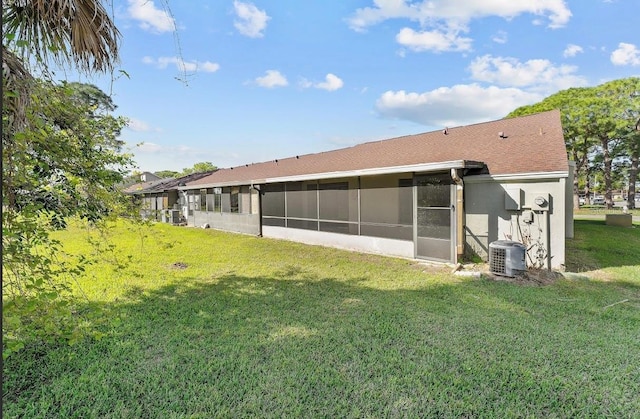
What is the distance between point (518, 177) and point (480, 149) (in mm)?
2250

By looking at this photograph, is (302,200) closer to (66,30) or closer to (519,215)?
(519,215)

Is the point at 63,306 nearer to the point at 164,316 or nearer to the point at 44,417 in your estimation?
the point at 44,417

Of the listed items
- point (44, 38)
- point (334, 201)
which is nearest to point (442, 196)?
point (334, 201)

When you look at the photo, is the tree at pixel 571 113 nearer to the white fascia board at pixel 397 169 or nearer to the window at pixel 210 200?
the white fascia board at pixel 397 169

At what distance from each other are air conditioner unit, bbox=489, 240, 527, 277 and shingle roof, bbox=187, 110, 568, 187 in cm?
198

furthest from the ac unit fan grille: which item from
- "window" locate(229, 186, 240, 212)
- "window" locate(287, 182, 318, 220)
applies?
"window" locate(229, 186, 240, 212)

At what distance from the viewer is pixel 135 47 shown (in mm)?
3229

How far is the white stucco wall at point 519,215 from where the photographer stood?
7176 millimetres

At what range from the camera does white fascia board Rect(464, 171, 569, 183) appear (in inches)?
277

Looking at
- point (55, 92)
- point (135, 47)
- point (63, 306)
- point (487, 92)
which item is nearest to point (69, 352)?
point (63, 306)

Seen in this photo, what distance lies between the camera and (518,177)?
757cm

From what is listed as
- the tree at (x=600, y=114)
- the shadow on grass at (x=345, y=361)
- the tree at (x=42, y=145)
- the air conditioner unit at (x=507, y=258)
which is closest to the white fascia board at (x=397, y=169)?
the air conditioner unit at (x=507, y=258)

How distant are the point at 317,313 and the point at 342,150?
1116 centimetres

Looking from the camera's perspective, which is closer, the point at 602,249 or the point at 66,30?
the point at 66,30
